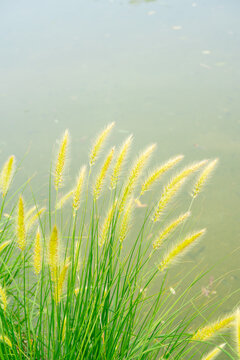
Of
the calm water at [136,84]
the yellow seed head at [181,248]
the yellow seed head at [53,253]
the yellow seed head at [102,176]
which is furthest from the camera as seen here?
the calm water at [136,84]

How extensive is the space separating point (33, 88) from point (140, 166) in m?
2.15

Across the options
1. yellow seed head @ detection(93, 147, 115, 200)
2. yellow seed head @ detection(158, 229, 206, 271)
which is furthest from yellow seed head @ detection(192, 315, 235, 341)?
yellow seed head @ detection(93, 147, 115, 200)

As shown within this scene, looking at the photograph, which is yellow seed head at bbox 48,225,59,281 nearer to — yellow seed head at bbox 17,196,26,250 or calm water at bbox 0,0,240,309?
yellow seed head at bbox 17,196,26,250

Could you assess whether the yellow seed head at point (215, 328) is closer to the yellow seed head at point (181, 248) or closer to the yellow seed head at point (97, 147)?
the yellow seed head at point (181, 248)

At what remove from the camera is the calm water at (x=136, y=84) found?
2275mm

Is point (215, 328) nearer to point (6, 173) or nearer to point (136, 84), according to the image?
point (6, 173)

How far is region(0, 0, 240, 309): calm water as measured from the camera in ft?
7.47

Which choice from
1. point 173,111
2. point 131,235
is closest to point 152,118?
point 173,111

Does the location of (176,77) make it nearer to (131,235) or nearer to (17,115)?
(17,115)

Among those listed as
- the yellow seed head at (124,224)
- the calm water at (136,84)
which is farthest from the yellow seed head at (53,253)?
the calm water at (136,84)

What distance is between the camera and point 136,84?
2969 mm

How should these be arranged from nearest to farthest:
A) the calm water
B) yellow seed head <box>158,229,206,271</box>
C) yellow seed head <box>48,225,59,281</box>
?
yellow seed head <box>48,225,59,281</box> → yellow seed head <box>158,229,206,271</box> → the calm water

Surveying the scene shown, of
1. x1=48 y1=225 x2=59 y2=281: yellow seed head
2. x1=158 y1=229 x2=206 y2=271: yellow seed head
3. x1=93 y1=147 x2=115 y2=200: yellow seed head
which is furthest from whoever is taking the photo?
x1=93 y1=147 x2=115 y2=200: yellow seed head

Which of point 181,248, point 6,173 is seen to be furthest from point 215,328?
point 6,173
